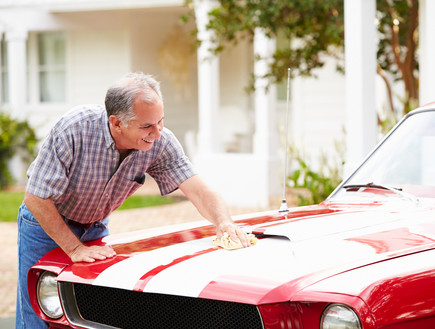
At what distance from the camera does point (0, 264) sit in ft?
26.3

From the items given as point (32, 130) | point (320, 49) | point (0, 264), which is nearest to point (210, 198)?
point (0, 264)

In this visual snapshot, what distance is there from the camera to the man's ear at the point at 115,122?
3127 millimetres

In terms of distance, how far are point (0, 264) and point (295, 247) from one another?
5.97 metres

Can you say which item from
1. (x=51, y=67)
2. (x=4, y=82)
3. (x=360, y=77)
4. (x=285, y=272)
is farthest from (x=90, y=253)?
(x=4, y=82)

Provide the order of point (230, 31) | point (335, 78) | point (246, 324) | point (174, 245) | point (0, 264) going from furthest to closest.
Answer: point (335, 78), point (230, 31), point (0, 264), point (174, 245), point (246, 324)

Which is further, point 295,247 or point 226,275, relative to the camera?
point 295,247

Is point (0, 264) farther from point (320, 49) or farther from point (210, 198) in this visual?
point (210, 198)

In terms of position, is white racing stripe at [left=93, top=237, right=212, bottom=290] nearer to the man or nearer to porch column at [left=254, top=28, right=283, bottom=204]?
the man

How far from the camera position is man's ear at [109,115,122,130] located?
313cm

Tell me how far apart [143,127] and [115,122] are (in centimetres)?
14

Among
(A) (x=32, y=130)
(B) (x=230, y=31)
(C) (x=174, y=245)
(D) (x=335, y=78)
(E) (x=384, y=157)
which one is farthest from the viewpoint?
(A) (x=32, y=130)

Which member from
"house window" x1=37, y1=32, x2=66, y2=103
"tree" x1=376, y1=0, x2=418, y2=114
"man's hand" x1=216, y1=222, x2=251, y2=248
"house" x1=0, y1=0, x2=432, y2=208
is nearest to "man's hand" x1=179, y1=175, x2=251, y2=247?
"man's hand" x1=216, y1=222, x2=251, y2=248

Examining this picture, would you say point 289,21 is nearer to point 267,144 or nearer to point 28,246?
point 267,144

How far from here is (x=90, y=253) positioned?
2980 mm
